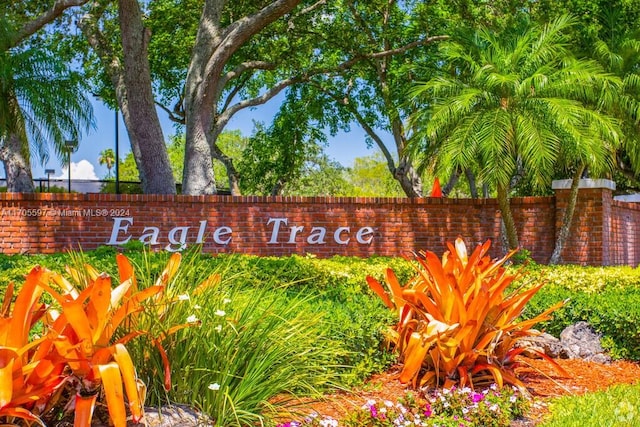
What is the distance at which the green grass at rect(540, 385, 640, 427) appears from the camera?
4340 millimetres

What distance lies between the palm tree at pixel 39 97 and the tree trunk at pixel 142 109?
96 centimetres

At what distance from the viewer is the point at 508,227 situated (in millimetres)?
14391

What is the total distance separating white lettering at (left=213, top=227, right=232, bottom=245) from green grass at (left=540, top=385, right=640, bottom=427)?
9044mm

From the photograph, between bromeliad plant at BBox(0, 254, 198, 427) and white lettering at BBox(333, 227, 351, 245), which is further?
white lettering at BBox(333, 227, 351, 245)

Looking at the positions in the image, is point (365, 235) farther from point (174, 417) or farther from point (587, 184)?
point (174, 417)

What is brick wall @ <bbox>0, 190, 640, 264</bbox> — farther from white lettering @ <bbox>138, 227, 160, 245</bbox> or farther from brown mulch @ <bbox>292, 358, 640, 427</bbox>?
brown mulch @ <bbox>292, 358, 640, 427</bbox>

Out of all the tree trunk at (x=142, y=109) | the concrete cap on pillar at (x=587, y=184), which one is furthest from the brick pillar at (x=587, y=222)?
the tree trunk at (x=142, y=109)

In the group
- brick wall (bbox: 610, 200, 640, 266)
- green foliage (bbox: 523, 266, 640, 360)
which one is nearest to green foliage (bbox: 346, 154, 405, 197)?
brick wall (bbox: 610, 200, 640, 266)

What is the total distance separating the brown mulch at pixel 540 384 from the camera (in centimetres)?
455

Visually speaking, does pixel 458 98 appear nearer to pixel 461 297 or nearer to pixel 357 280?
pixel 357 280

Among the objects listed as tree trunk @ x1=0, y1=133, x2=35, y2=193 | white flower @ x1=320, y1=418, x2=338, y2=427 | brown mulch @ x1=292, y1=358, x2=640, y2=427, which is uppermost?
tree trunk @ x1=0, y1=133, x2=35, y2=193

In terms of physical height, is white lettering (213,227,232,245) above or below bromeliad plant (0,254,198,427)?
above

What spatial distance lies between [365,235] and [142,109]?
17.6ft

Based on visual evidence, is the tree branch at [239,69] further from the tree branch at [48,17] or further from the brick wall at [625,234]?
the brick wall at [625,234]
